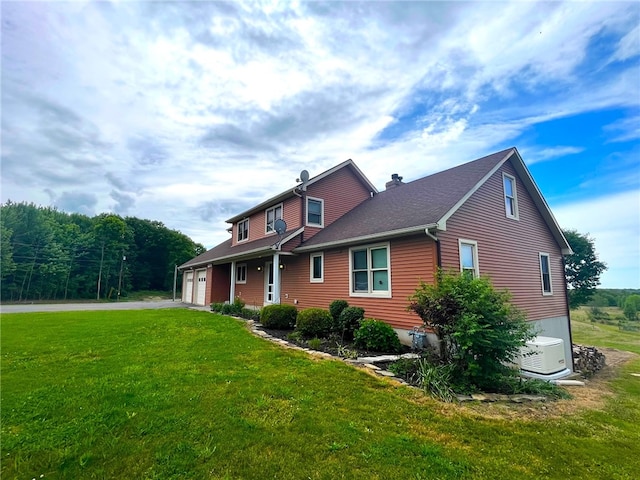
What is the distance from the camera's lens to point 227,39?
31.9ft

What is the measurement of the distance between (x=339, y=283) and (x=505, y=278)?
217 inches

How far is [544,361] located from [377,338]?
3782 mm

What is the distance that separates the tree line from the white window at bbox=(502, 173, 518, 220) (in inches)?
1630

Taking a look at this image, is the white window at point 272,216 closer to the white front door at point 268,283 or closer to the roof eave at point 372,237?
the white front door at point 268,283

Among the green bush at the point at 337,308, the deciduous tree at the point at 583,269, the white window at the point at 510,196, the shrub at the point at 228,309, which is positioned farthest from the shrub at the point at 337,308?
the deciduous tree at the point at 583,269

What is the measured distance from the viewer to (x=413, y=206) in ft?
32.8

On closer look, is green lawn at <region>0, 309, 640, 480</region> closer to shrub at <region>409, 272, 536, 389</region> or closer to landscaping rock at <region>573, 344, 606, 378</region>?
shrub at <region>409, 272, 536, 389</region>

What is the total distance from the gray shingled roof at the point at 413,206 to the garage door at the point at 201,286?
1220 cm

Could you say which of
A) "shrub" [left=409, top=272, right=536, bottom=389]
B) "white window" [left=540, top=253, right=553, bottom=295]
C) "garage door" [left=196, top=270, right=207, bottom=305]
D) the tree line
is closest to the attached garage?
"garage door" [left=196, top=270, right=207, bottom=305]

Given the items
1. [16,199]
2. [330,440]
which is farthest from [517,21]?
[16,199]

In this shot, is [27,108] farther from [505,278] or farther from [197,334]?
[505,278]

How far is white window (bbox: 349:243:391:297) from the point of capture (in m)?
9.16

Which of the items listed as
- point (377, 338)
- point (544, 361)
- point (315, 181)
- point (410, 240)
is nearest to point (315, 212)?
point (315, 181)

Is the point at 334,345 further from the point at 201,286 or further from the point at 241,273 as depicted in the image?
Result: the point at 201,286
